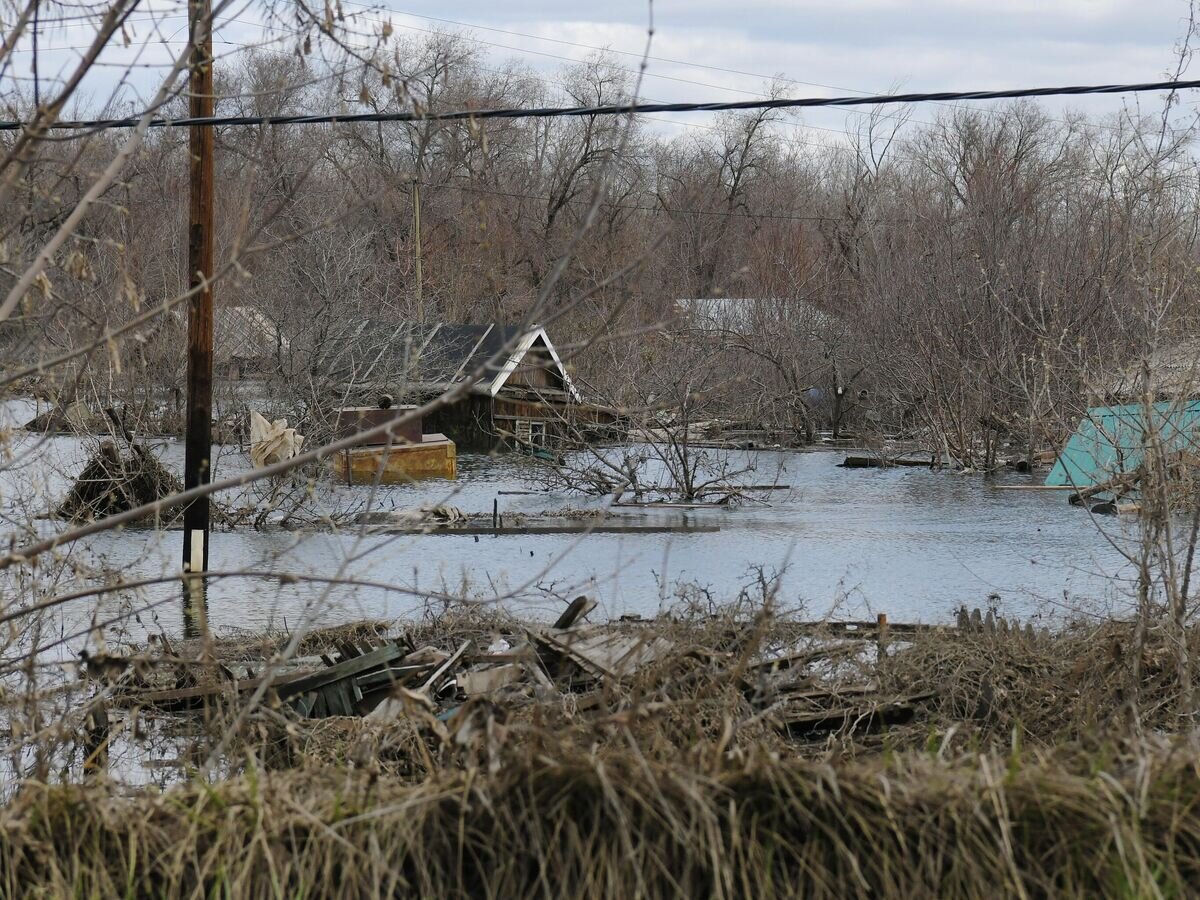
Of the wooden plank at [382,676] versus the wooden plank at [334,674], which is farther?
the wooden plank at [382,676]

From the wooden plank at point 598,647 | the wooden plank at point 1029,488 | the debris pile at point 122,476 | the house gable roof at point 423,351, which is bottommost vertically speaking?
the wooden plank at point 1029,488

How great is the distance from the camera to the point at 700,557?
682 inches

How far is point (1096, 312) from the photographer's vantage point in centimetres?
3272

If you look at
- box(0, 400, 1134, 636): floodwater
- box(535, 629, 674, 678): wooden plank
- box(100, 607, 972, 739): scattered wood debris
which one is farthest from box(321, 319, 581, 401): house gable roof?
box(535, 629, 674, 678): wooden plank

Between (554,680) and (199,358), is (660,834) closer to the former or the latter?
(554,680)

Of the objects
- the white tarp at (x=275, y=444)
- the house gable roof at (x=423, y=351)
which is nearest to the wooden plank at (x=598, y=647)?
the house gable roof at (x=423, y=351)

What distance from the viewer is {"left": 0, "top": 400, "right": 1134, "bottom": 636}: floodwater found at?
38.6 feet

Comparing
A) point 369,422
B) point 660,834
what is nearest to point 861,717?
point 660,834

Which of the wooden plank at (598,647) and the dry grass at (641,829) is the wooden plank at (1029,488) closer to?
the wooden plank at (598,647)

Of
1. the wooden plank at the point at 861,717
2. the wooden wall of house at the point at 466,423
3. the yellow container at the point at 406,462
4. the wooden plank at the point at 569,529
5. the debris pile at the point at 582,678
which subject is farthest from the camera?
the wooden wall of house at the point at 466,423

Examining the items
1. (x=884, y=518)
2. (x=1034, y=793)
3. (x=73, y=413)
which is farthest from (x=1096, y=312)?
(x=1034, y=793)

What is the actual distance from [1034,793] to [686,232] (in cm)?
6283

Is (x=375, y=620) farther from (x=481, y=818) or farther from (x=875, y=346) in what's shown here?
(x=875, y=346)

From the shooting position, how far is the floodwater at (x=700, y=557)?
11.8 meters
